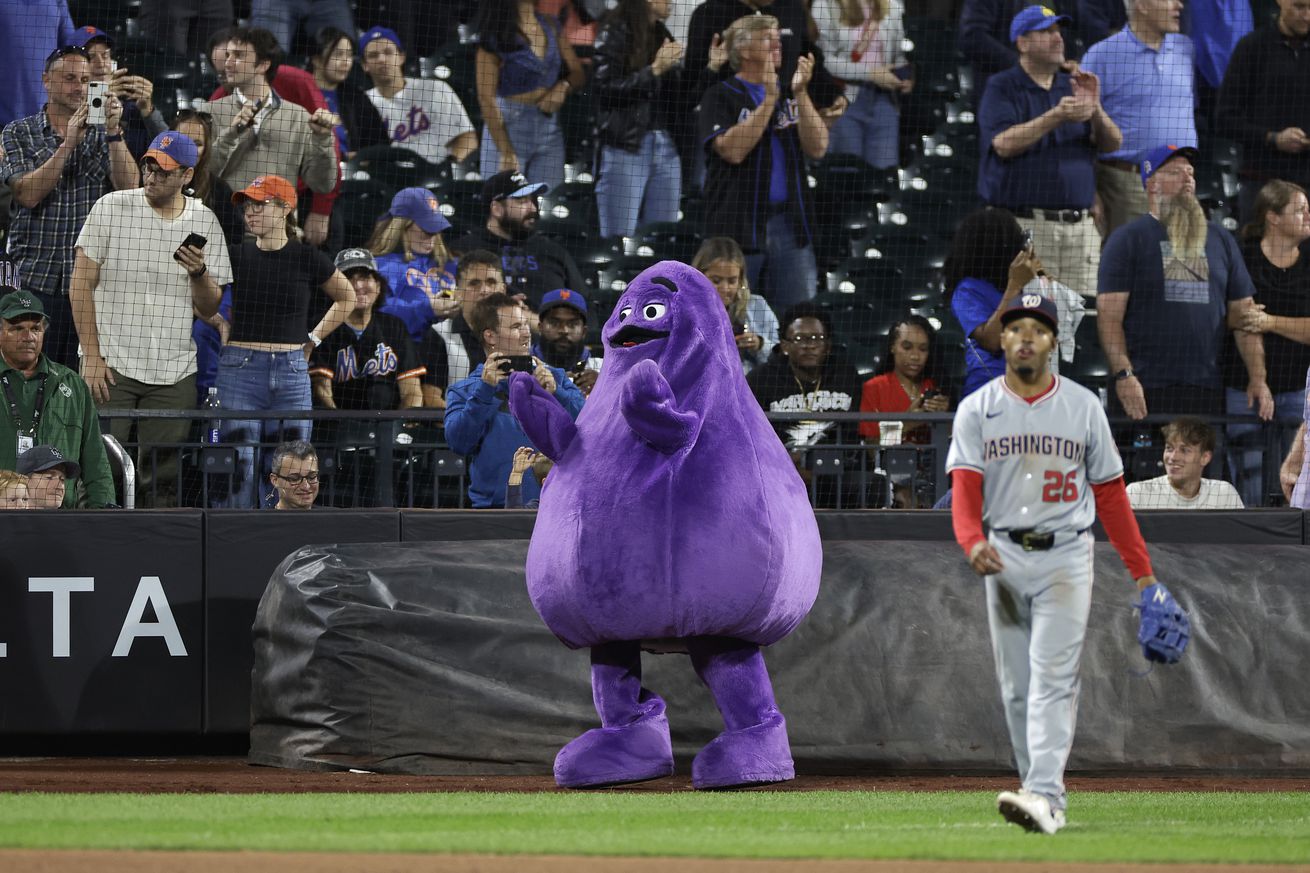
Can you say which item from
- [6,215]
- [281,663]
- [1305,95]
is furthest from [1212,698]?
[6,215]

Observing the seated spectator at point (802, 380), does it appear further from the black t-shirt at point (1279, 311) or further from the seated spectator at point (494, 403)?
the black t-shirt at point (1279, 311)

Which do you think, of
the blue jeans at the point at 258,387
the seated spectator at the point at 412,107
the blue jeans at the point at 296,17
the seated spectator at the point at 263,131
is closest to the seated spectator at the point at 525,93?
the seated spectator at the point at 412,107

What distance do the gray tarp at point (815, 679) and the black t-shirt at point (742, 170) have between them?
4.09 metres

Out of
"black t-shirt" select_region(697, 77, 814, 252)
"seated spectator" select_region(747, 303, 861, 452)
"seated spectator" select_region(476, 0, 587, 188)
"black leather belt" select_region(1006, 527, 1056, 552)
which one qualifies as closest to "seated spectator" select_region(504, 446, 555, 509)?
"seated spectator" select_region(747, 303, 861, 452)

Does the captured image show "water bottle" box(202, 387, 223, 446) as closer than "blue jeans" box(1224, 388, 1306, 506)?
Yes

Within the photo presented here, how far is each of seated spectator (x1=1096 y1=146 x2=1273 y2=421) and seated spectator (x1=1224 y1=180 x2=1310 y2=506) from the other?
0.31 ft

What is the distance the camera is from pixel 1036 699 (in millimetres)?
4871

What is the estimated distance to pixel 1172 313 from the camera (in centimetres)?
984

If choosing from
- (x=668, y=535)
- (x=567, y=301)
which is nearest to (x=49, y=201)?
(x=567, y=301)

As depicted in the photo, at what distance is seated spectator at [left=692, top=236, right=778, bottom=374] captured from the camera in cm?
951

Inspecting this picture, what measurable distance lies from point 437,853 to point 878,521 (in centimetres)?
387

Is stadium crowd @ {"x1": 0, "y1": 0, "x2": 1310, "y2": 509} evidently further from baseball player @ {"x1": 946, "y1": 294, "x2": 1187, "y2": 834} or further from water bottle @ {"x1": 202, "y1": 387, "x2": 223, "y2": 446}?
baseball player @ {"x1": 946, "y1": 294, "x2": 1187, "y2": 834}

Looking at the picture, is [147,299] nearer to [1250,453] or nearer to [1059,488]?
[1059,488]

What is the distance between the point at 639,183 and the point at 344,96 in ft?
6.55
